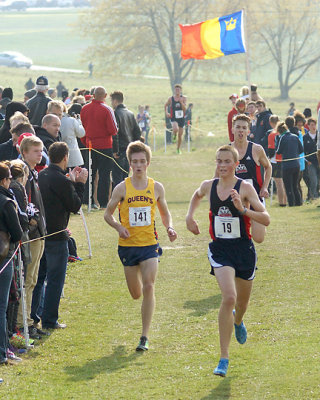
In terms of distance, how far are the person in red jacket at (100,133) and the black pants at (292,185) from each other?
13.4 feet

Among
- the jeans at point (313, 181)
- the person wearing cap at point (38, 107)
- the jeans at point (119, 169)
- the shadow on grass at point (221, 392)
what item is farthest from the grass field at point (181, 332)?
the jeans at point (313, 181)

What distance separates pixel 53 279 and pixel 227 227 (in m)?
2.47

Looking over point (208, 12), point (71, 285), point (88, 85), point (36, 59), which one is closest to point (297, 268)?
point (71, 285)

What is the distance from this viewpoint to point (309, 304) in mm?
10234

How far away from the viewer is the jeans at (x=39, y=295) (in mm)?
9547

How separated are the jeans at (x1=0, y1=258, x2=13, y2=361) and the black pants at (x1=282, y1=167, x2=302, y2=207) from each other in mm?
12399

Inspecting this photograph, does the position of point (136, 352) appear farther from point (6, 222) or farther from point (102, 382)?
point (6, 222)

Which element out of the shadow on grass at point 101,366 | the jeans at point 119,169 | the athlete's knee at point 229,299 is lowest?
the shadow on grass at point 101,366

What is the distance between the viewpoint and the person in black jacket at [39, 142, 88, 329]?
9281 millimetres

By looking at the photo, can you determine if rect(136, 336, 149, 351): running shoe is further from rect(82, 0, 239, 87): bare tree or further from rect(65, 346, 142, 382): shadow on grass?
rect(82, 0, 239, 87): bare tree

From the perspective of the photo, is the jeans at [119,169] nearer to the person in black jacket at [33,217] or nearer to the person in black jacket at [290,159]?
the person in black jacket at [290,159]

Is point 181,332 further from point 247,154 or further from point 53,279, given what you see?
point 247,154

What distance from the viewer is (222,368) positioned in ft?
24.7

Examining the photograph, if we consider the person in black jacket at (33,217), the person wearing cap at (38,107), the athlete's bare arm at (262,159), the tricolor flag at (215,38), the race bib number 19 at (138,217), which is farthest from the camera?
the tricolor flag at (215,38)
